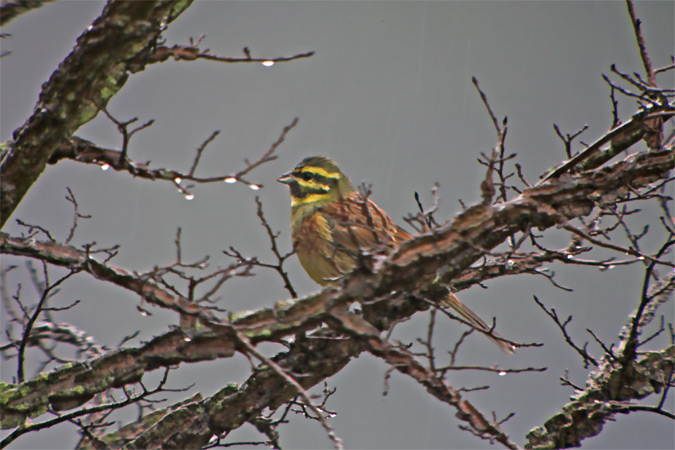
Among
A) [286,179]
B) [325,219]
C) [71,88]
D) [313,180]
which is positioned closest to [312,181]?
[313,180]

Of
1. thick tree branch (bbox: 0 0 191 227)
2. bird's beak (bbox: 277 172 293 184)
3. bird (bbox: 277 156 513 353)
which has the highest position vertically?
bird's beak (bbox: 277 172 293 184)

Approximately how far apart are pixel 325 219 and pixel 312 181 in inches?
17.0

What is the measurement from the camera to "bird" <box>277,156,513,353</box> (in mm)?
4145

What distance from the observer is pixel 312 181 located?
4758mm

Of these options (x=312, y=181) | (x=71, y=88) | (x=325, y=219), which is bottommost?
(x=71, y=88)

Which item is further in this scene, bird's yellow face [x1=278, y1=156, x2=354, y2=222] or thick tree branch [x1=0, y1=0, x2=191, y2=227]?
bird's yellow face [x1=278, y1=156, x2=354, y2=222]

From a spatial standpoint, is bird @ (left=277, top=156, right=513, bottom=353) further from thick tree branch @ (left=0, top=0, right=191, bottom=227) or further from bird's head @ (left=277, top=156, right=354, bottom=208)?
thick tree branch @ (left=0, top=0, right=191, bottom=227)

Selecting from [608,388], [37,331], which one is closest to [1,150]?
[37,331]

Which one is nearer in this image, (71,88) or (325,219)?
(71,88)

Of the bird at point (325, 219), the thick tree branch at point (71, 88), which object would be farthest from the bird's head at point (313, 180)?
the thick tree branch at point (71, 88)

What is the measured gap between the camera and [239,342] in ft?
7.23

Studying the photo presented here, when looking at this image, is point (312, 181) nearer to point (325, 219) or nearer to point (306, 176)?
point (306, 176)

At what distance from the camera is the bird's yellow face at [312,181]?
4742mm

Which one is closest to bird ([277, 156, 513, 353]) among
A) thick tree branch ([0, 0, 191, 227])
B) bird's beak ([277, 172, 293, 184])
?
bird's beak ([277, 172, 293, 184])
